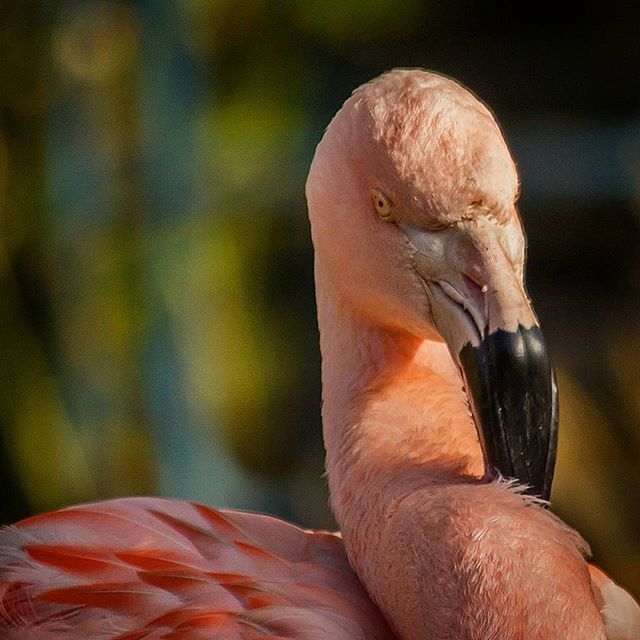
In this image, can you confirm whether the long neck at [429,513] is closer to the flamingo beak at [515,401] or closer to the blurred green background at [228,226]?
the flamingo beak at [515,401]

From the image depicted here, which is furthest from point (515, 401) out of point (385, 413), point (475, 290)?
point (385, 413)

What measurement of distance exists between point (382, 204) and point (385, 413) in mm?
334

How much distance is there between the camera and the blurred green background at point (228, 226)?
13.7ft

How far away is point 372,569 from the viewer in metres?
1.71

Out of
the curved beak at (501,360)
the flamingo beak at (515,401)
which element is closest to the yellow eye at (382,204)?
the curved beak at (501,360)

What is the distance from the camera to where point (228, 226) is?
431 cm

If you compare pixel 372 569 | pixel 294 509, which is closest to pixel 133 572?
pixel 372 569

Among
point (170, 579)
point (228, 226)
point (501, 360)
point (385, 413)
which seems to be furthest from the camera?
point (228, 226)

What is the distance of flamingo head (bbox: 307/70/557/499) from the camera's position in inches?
62.2

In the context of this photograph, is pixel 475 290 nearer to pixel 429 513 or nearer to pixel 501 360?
pixel 501 360

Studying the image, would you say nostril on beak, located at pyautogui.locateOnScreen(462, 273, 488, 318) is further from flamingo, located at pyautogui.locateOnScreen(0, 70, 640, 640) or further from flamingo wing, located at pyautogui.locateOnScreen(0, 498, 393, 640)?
flamingo wing, located at pyautogui.locateOnScreen(0, 498, 393, 640)

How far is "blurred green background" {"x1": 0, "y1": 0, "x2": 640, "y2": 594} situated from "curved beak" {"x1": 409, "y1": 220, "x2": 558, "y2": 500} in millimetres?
2456

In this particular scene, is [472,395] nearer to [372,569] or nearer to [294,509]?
[372,569]

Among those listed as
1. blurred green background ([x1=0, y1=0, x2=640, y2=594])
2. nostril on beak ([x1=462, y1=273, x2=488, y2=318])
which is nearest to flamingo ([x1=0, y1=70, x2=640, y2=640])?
nostril on beak ([x1=462, y1=273, x2=488, y2=318])
